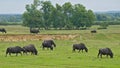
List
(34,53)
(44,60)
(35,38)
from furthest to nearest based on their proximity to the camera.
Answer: (35,38)
(34,53)
(44,60)

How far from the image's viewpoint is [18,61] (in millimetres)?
37094

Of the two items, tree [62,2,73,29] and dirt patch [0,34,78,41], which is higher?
tree [62,2,73,29]

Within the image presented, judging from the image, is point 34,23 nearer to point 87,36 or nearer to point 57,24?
point 57,24

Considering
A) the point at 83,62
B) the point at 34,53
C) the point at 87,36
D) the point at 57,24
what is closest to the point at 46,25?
the point at 57,24

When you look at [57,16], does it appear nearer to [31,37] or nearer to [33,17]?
[33,17]

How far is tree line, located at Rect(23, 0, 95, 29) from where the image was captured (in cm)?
11706

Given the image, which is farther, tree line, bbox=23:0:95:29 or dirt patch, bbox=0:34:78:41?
tree line, bbox=23:0:95:29

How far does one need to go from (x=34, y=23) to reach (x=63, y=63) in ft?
272

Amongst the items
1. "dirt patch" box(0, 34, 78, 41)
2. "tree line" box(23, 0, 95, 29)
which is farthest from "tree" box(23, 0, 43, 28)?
"dirt patch" box(0, 34, 78, 41)

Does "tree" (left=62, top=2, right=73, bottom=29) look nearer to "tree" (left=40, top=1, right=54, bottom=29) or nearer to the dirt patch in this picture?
"tree" (left=40, top=1, right=54, bottom=29)

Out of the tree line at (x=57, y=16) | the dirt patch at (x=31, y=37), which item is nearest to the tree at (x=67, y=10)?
the tree line at (x=57, y=16)

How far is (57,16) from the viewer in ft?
389

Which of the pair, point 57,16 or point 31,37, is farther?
point 57,16

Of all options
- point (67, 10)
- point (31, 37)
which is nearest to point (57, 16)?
Result: point (67, 10)
